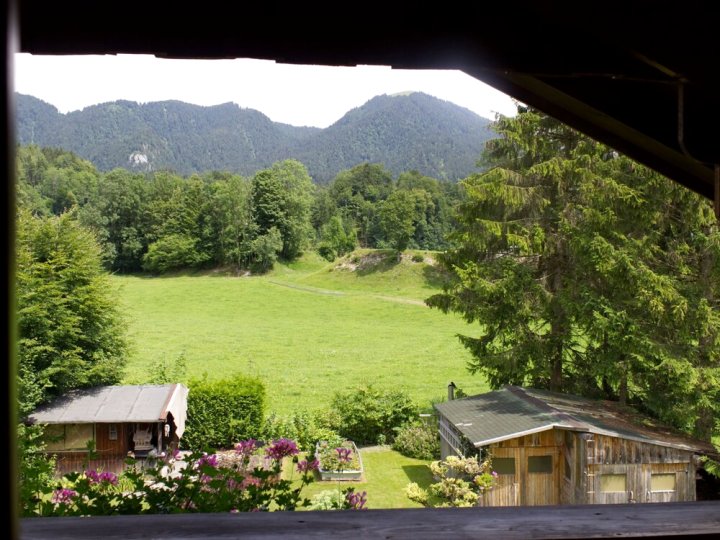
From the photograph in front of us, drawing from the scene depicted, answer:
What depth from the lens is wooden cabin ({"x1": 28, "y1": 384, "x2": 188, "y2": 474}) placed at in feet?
38.8

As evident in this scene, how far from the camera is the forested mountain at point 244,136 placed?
12962 centimetres

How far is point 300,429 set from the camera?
14375 millimetres

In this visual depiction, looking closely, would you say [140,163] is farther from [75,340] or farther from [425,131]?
[75,340]

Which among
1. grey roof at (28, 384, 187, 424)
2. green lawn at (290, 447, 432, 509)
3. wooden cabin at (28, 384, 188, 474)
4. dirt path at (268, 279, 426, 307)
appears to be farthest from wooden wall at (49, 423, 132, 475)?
dirt path at (268, 279, 426, 307)

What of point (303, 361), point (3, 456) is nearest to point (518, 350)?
point (303, 361)

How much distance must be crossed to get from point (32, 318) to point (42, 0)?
41.0 ft

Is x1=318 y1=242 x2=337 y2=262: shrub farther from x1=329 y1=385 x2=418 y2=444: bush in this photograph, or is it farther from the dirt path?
x1=329 y1=385 x2=418 y2=444: bush

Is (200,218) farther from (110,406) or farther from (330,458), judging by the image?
(330,458)

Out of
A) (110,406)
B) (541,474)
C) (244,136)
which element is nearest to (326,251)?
(110,406)

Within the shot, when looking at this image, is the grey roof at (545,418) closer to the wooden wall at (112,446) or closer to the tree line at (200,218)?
the wooden wall at (112,446)

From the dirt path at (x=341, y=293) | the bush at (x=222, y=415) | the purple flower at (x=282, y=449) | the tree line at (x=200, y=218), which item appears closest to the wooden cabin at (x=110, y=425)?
the bush at (x=222, y=415)

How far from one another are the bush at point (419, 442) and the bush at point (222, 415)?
10.7 feet

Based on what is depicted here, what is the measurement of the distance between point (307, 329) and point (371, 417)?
1392 cm

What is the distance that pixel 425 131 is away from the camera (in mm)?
156750
